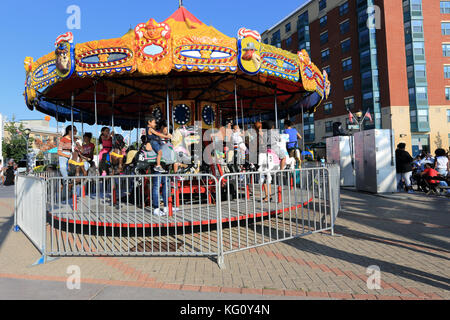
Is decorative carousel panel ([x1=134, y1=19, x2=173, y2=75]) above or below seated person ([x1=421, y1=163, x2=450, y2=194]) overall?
above

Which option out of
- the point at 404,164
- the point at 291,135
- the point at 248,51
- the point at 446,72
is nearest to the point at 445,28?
the point at 446,72

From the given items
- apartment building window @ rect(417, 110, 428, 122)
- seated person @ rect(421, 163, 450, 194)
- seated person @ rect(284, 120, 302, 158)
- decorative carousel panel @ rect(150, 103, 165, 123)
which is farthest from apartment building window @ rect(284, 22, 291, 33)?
seated person @ rect(284, 120, 302, 158)

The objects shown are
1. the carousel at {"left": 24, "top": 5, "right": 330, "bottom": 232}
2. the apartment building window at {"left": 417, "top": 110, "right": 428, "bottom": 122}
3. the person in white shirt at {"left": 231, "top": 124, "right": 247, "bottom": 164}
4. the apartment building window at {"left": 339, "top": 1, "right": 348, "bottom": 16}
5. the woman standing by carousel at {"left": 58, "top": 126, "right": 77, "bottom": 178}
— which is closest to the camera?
the carousel at {"left": 24, "top": 5, "right": 330, "bottom": 232}

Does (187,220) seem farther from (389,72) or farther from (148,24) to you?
(389,72)

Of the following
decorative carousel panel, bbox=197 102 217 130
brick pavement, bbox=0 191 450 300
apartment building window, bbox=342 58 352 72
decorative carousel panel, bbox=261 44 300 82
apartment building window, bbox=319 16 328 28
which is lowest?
brick pavement, bbox=0 191 450 300

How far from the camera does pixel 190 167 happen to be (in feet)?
27.6

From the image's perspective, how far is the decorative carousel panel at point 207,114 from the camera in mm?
10211

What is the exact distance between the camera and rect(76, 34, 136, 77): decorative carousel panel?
6.16m

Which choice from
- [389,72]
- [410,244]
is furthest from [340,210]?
[389,72]

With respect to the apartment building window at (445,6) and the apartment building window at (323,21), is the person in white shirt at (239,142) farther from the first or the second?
the apartment building window at (445,6)

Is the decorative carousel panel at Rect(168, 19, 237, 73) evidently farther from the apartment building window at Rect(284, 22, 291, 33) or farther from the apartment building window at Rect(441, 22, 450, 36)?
the apartment building window at Rect(284, 22, 291, 33)

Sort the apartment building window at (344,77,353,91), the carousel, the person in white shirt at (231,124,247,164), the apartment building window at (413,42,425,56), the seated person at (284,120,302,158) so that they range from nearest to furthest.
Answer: the carousel → the person in white shirt at (231,124,247,164) → the seated person at (284,120,302,158) → the apartment building window at (413,42,425,56) → the apartment building window at (344,77,353,91)

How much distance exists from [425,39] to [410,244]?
1553 inches

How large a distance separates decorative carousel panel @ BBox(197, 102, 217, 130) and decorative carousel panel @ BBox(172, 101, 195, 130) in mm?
309
